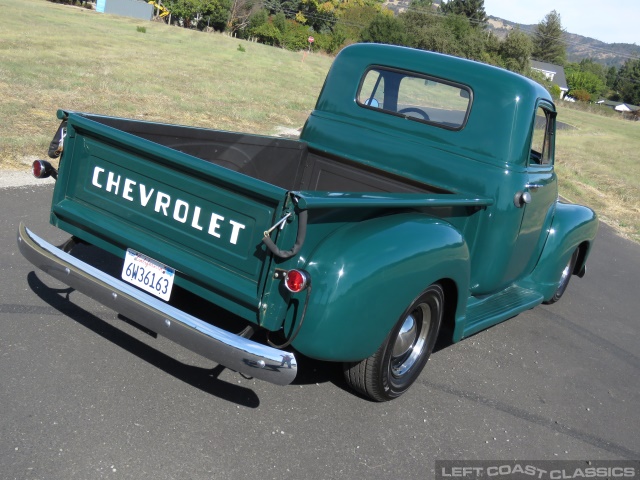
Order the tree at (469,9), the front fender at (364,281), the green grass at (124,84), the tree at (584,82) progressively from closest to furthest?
1. the front fender at (364,281)
2. the green grass at (124,84)
3. the tree at (469,9)
4. the tree at (584,82)

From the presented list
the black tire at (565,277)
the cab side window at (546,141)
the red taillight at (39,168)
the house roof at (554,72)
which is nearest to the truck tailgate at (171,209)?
the red taillight at (39,168)

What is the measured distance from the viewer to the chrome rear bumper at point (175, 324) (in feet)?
10.1

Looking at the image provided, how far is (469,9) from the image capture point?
93.2 metres

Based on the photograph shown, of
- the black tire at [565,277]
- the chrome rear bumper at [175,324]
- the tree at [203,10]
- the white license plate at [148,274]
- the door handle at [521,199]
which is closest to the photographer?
the chrome rear bumper at [175,324]

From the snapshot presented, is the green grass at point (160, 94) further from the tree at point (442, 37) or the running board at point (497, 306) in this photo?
the tree at point (442, 37)

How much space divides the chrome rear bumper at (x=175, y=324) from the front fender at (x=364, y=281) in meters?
0.21

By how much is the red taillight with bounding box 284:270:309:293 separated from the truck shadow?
0.93 metres

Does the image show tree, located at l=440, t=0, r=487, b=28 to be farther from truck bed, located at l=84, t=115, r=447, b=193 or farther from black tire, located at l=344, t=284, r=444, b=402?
black tire, located at l=344, t=284, r=444, b=402

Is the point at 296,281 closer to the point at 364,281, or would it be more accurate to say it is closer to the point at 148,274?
the point at 364,281

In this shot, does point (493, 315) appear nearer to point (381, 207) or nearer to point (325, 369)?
point (325, 369)

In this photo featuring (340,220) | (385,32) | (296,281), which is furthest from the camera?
(385,32)

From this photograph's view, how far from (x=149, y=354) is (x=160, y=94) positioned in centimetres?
1186

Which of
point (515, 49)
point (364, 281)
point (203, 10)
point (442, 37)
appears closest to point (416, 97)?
point (364, 281)

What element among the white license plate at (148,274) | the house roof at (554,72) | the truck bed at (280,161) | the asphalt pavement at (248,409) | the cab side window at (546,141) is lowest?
the asphalt pavement at (248,409)
